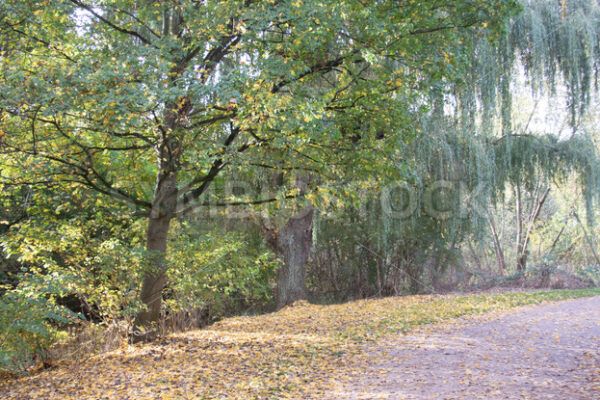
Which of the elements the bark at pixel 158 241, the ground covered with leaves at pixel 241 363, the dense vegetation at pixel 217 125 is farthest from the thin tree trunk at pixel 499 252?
the bark at pixel 158 241

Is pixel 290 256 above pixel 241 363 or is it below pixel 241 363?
above

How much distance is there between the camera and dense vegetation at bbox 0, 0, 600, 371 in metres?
5.25

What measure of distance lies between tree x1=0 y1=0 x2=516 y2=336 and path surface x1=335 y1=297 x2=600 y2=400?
2.53 meters

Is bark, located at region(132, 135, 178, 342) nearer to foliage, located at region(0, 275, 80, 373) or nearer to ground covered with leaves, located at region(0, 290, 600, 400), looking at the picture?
ground covered with leaves, located at region(0, 290, 600, 400)

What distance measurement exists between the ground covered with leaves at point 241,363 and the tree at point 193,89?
3.22ft

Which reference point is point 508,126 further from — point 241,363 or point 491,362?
point 241,363

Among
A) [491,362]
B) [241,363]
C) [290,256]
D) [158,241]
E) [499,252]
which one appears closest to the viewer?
[491,362]

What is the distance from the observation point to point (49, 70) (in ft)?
15.7

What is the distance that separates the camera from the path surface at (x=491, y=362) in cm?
414

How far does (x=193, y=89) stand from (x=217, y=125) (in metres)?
2.04

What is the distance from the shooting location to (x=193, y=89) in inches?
198

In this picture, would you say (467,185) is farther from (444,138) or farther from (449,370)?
(449,370)

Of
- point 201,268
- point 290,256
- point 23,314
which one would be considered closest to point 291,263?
point 290,256

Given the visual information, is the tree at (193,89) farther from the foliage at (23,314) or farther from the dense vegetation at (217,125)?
the foliage at (23,314)
